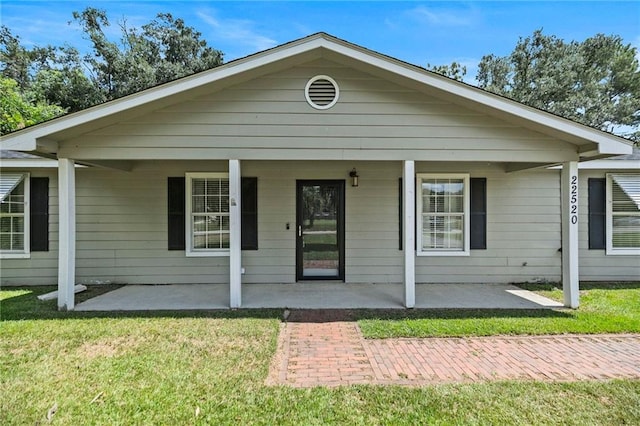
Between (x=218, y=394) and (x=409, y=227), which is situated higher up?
(x=409, y=227)

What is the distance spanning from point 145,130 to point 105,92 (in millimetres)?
19003

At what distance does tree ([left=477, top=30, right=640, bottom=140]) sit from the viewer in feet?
66.4

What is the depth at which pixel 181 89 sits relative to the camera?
186 inches

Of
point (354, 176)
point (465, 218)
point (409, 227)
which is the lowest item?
point (409, 227)

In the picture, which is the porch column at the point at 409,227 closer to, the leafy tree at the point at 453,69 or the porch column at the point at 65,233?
the porch column at the point at 65,233

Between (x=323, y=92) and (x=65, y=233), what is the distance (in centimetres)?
433

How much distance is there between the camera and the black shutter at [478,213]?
23.1 feet

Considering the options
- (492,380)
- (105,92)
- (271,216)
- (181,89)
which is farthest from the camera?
(105,92)

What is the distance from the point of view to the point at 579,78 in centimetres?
2122

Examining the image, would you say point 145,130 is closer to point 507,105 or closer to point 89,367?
point 89,367

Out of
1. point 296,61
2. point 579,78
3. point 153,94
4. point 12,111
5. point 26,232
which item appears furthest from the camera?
point 579,78

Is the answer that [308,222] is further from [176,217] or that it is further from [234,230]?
[176,217]

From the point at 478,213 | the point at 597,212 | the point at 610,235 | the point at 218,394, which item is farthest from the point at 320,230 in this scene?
the point at 610,235

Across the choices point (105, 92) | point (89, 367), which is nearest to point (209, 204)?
point (89, 367)
